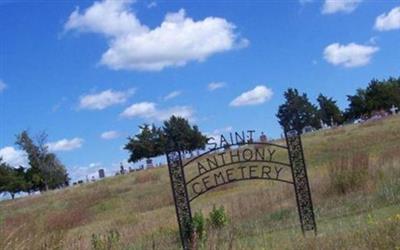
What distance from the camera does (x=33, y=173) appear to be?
7894 centimetres

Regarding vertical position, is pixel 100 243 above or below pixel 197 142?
below

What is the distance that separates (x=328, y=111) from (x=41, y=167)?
132 ft

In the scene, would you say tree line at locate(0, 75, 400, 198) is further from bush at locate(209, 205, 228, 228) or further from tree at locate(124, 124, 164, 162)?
bush at locate(209, 205, 228, 228)

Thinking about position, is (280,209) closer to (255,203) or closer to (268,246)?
(255,203)

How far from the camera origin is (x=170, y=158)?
11836mm

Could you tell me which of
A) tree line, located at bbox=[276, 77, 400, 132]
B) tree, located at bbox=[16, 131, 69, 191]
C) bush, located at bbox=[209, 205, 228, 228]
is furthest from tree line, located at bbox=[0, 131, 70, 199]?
bush, located at bbox=[209, 205, 228, 228]

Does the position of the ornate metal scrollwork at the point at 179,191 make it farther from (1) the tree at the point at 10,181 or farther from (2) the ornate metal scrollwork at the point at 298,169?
(1) the tree at the point at 10,181

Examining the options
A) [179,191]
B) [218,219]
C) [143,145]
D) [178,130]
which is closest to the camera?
[179,191]

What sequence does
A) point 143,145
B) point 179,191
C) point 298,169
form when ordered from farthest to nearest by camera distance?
point 143,145 < point 298,169 < point 179,191

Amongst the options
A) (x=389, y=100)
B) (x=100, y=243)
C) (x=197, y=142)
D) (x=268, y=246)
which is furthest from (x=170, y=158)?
(x=389, y=100)

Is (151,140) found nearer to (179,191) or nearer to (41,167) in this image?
(41,167)

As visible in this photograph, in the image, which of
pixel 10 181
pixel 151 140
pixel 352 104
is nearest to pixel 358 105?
pixel 352 104

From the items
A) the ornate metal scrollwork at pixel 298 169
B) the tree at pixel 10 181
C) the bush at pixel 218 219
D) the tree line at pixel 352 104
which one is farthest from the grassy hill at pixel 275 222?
the tree line at pixel 352 104

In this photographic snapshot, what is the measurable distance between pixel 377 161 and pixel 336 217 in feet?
26.9
